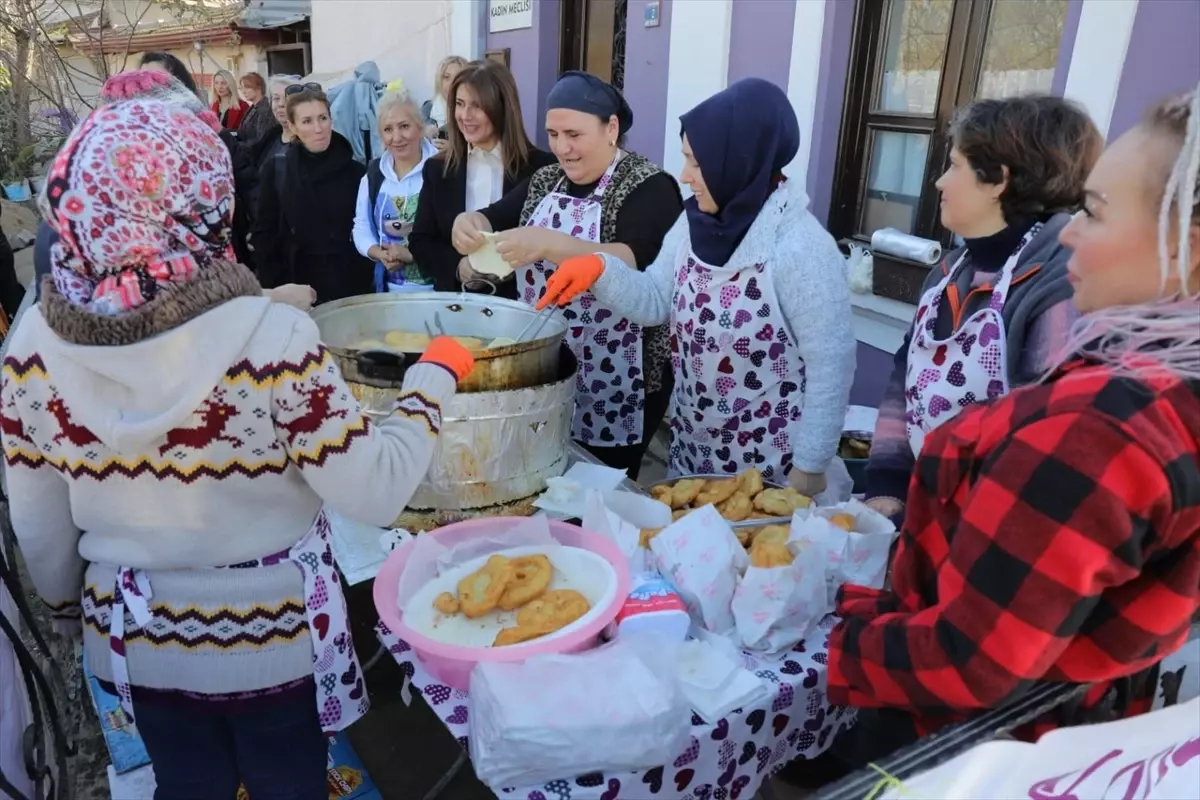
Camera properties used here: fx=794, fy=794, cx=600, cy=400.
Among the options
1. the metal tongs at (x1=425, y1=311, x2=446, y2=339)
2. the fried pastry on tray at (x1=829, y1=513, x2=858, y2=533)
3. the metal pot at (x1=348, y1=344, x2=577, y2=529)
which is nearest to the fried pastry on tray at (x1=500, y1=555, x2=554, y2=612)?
the metal pot at (x1=348, y1=344, x2=577, y2=529)

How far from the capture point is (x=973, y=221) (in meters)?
1.62

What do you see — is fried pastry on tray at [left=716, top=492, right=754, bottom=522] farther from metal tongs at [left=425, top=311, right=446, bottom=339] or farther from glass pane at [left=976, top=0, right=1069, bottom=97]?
glass pane at [left=976, top=0, right=1069, bottom=97]

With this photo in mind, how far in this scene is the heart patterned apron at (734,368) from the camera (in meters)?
1.98

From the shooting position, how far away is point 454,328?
223 cm

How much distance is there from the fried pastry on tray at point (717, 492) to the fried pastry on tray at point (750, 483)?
1 centimetres

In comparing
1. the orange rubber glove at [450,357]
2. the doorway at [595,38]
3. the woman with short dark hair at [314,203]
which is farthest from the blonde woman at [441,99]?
the orange rubber glove at [450,357]

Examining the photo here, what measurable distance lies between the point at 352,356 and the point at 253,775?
834mm

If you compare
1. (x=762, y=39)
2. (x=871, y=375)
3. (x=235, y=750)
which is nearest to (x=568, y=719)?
(x=235, y=750)

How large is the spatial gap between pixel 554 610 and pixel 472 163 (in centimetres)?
231

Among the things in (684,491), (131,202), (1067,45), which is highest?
(1067,45)

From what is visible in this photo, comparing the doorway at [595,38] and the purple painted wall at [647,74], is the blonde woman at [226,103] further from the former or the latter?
the purple painted wall at [647,74]

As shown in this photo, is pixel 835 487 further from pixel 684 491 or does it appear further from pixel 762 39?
pixel 762 39

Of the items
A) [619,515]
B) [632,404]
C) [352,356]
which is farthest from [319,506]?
[632,404]

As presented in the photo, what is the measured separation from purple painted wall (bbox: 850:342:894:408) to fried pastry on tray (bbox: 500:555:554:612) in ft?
8.56
